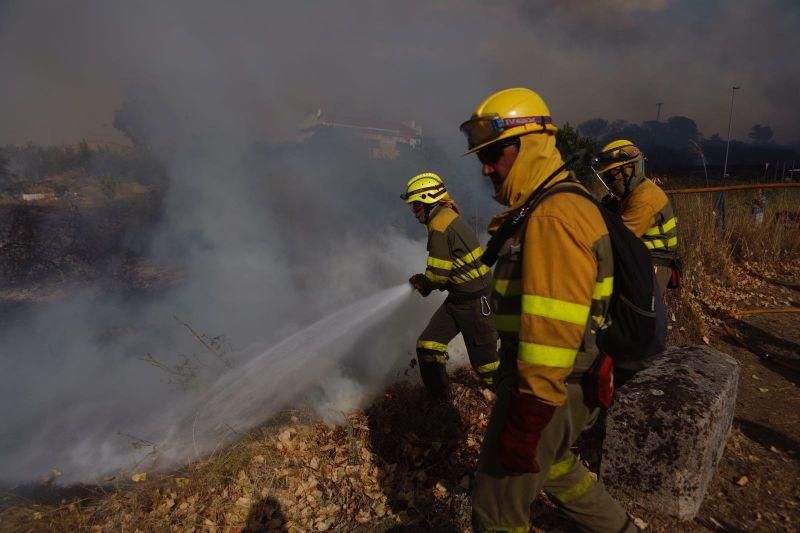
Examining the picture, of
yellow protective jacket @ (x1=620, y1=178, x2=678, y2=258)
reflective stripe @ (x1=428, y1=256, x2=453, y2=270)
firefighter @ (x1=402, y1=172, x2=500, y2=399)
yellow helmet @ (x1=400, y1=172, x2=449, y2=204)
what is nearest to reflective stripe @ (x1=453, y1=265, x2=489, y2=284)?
firefighter @ (x1=402, y1=172, x2=500, y2=399)

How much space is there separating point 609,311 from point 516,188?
2.12 ft

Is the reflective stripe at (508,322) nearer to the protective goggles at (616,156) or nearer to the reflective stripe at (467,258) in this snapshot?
the reflective stripe at (467,258)

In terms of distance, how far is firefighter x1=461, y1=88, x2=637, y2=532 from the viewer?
158cm

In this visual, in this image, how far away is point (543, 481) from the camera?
193cm

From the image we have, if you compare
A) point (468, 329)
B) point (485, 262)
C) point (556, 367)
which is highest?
point (485, 262)

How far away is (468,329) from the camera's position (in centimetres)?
389

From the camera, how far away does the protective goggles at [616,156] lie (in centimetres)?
411

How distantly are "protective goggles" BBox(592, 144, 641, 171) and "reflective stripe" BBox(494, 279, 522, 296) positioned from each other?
2.94 m

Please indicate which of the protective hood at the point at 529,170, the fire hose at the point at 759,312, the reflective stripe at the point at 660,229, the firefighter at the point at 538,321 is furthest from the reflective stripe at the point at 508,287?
the fire hose at the point at 759,312

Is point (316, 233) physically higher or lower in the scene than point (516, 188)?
lower

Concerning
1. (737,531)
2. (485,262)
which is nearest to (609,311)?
(485,262)

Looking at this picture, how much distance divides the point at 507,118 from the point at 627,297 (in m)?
0.88

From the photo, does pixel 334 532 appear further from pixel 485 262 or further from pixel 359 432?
pixel 485 262

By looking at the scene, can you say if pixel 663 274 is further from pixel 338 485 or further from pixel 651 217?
pixel 338 485
